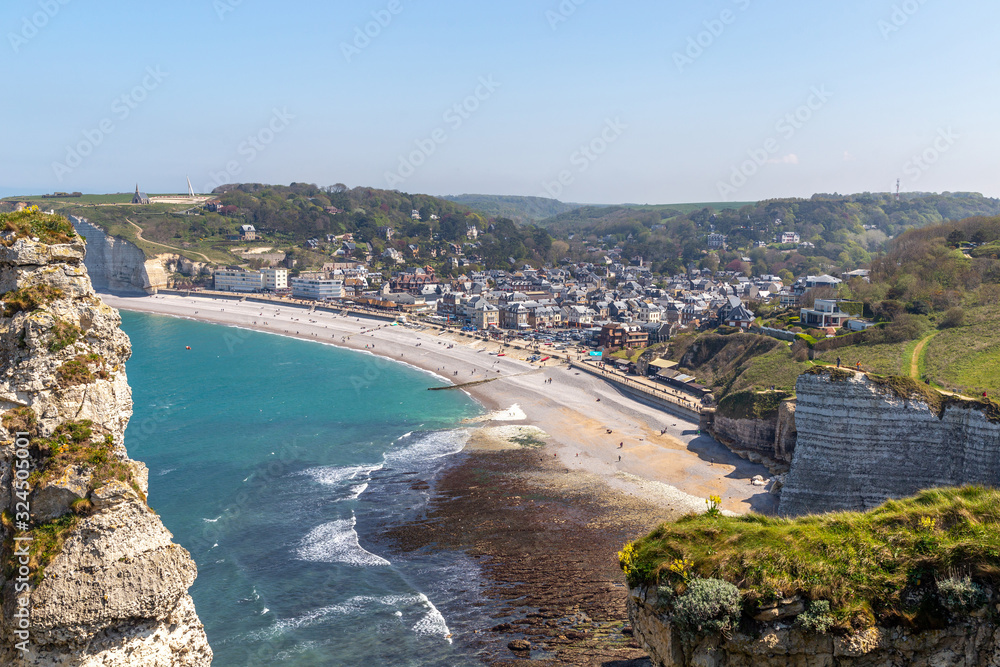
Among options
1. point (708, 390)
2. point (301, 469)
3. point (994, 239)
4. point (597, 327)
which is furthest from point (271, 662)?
point (994, 239)

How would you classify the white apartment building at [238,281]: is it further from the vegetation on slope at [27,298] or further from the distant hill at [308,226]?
the vegetation on slope at [27,298]

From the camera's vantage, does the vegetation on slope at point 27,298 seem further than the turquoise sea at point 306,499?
No

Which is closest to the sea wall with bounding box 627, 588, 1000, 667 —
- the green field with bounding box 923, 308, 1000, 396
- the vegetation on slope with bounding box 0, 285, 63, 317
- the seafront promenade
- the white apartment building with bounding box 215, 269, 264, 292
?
the vegetation on slope with bounding box 0, 285, 63, 317

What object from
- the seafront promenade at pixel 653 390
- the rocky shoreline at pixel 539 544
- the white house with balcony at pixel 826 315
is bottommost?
the rocky shoreline at pixel 539 544

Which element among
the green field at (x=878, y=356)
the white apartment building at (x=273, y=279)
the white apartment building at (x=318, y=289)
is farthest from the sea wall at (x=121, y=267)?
the green field at (x=878, y=356)

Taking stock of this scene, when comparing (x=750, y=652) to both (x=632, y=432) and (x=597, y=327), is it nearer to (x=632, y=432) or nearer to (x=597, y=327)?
(x=632, y=432)

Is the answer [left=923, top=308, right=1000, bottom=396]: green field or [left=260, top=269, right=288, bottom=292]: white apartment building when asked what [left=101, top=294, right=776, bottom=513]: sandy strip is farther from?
[left=260, top=269, right=288, bottom=292]: white apartment building
